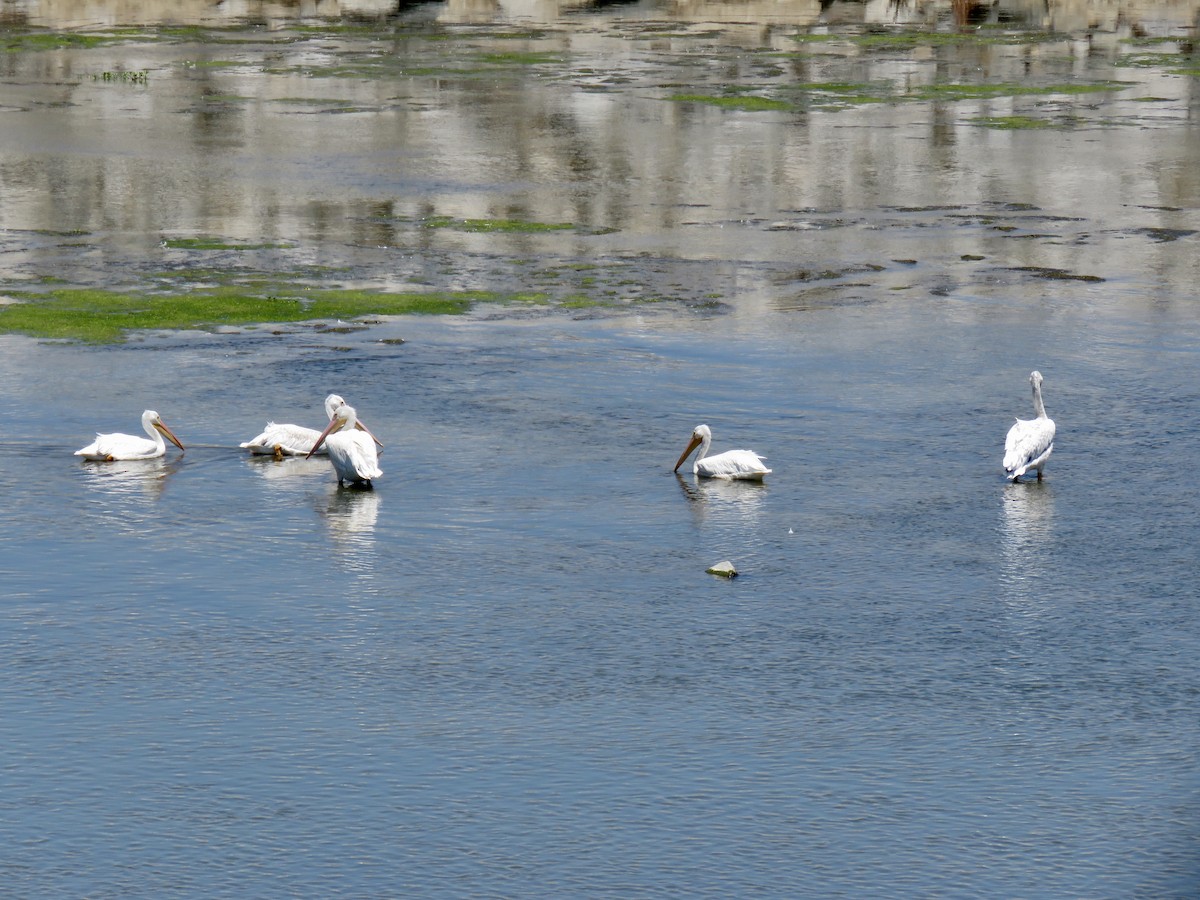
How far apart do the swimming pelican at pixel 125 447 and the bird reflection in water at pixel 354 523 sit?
1.51 metres

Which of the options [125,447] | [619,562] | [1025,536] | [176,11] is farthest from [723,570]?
[176,11]

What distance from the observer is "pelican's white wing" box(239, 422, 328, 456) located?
15000 millimetres

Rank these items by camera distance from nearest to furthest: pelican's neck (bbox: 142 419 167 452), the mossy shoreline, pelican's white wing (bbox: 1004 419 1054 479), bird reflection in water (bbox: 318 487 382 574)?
bird reflection in water (bbox: 318 487 382 574)
pelican's white wing (bbox: 1004 419 1054 479)
pelican's neck (bbox: 142 419 167 452)
the mossy shoreline

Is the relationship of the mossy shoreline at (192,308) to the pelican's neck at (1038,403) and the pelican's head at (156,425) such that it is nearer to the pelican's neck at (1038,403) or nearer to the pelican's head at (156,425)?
the pelican's head at (156,425)

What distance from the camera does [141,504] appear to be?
13977mm

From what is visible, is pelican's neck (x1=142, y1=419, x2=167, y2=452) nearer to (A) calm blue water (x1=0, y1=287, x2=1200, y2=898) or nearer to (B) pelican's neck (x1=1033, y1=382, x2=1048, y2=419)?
(A) calm blue water (x1=0, y1=287, x2=1200, y2=898)

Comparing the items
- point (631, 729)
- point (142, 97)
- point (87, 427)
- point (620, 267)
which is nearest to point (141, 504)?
point (87, 427)

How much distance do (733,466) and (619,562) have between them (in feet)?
6.75

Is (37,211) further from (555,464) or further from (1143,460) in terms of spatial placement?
(1143,460)

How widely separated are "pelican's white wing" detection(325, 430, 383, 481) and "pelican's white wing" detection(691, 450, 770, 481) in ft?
7.75

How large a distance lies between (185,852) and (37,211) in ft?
60.4

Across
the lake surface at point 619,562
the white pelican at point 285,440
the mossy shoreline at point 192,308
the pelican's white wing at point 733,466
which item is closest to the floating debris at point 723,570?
A: the lake surface at point 619,562

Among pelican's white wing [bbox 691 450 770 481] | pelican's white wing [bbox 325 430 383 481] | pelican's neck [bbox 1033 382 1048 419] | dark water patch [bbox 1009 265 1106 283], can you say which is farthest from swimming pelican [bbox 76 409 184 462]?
dark water patch [bbox 1009 265 1106 283]

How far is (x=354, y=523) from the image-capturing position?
1359cm
